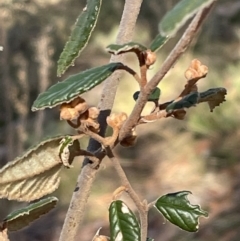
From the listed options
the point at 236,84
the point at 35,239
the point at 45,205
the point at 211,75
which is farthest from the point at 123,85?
the point at 45,205

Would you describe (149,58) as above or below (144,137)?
below

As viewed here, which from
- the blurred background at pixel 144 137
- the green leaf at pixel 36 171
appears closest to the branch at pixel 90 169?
the green leaf at pixel 36 171

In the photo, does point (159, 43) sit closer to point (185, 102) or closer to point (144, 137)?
point (185, 102)

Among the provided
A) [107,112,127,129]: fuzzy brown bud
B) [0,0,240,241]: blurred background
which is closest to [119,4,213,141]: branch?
[107,112,127,129]: fuzzy brown bud

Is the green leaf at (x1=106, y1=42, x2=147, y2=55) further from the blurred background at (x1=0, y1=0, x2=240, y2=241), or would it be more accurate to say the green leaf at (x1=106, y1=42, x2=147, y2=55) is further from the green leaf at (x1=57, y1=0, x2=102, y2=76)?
the blurred background at (x1=0, y1=0, x2=240, y2=241)

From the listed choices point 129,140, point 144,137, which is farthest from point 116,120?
point 144,137

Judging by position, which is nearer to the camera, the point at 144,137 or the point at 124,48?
the point at 124,48

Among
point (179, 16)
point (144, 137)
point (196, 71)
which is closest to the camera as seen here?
point (179, 16)
